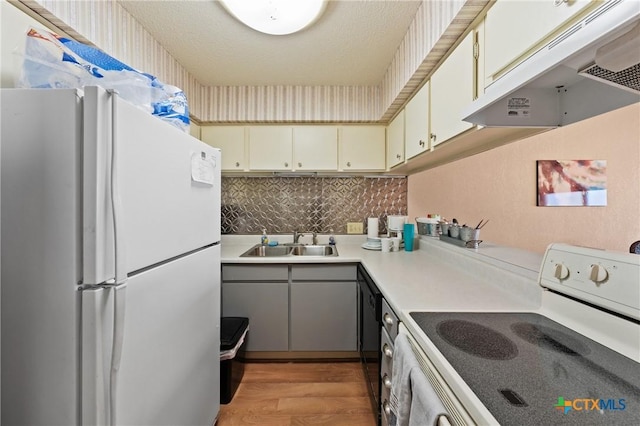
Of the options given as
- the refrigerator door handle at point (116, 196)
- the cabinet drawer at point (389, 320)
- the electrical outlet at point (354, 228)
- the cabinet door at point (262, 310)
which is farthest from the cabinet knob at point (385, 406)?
the electrical outlet at point (354, 228)

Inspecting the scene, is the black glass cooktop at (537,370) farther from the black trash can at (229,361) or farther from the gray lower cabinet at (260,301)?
the gray lower cabinet at (260,301)

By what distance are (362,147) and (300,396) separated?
6.92 ft

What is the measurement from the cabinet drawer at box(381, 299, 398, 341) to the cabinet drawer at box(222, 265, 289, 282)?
1.03m

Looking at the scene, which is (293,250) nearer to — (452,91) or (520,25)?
(452,91)

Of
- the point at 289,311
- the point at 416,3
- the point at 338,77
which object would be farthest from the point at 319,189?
the point at 416,3

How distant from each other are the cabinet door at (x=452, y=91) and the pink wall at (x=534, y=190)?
1.30ft

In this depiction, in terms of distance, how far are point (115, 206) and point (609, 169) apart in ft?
5.80

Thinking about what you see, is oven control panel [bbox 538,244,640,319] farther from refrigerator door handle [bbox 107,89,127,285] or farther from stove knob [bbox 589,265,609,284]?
refrigerator door handle [bbox 107,89,127,285]

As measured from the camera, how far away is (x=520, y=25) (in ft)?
2.93

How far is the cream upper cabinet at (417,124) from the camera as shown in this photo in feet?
5.38

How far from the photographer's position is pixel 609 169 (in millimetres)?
1062

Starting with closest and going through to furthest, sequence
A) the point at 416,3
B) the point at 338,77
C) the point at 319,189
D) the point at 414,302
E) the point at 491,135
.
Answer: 1. the point at 414,302
2. the point at 491,135
3. the point at 416,3
4. the point at 338,77
5. the point at 319,189

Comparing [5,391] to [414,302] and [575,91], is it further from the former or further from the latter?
[575,91]

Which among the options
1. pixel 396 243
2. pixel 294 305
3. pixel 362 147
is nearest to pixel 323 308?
pixel 294 305
